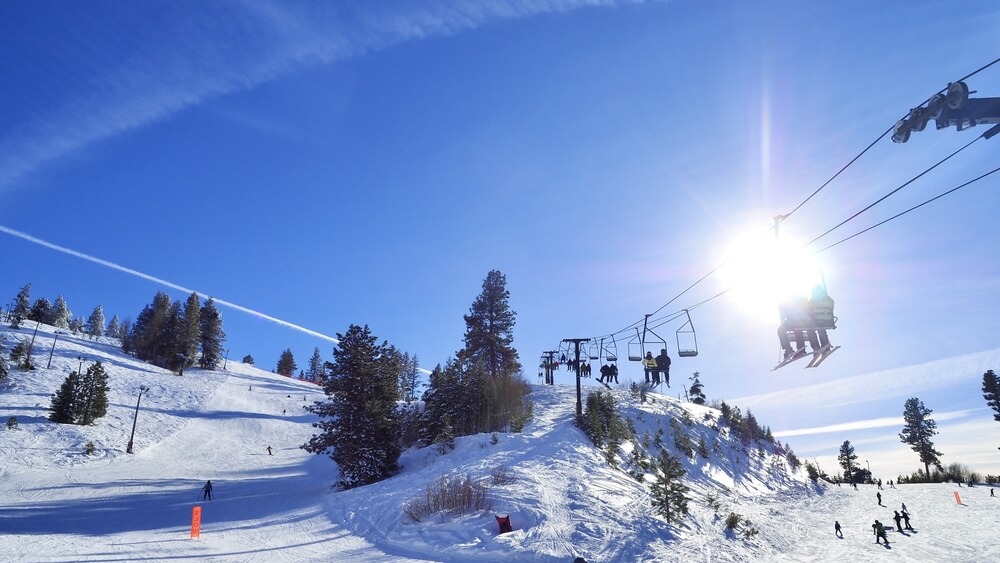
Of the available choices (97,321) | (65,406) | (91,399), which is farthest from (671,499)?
(97,321)

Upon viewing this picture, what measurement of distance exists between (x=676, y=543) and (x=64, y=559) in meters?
16.7

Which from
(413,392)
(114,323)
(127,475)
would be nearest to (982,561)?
(127,475)

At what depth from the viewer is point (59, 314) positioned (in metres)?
117

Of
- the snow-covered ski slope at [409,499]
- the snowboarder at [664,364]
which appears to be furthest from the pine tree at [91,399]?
the snowboarder at [664,364]

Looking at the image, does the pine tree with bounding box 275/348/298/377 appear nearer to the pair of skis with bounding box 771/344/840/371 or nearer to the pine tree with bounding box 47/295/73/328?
the pine tree with bounding box 47/295/73/328

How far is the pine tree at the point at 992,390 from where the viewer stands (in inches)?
2344

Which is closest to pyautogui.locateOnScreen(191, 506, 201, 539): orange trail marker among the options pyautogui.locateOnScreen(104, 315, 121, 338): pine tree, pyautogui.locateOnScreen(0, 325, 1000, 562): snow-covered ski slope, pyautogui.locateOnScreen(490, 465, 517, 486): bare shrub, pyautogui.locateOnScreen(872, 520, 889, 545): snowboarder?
pyautogui.locateOnScreen(0, 325, 1000, 562): snow-covered ski slope

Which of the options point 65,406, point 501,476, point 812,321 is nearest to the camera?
point 812,321

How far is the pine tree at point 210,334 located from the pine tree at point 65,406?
39918mm

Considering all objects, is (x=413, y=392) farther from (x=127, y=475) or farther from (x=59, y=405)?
(x=127, y=475)

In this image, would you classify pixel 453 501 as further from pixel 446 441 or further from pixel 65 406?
pixel 65 406

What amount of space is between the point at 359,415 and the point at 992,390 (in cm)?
7475

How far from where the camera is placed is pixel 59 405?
4641 centimetres

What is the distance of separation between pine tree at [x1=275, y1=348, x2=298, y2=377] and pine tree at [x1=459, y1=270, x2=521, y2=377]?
9019 cm
